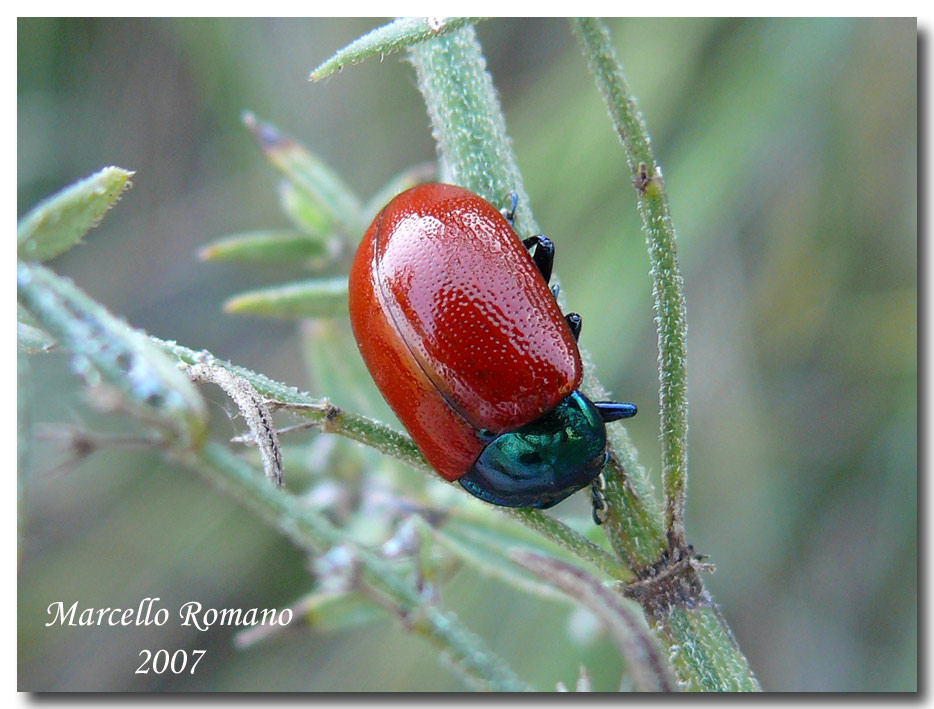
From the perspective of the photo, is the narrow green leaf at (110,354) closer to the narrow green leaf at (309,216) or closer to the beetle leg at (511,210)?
the beetle leg at (511,210)

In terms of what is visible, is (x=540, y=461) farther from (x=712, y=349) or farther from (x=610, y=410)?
(x=712, y=349)

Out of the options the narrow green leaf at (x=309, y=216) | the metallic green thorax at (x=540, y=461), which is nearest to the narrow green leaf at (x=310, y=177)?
the narrow green leaf at (x=309, y=216)

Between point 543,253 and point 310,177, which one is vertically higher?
point 310,177

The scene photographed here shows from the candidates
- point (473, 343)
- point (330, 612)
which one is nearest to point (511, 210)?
point (473, 343)

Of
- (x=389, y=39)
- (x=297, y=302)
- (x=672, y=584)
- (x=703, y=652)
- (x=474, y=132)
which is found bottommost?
(x=703, y=652)

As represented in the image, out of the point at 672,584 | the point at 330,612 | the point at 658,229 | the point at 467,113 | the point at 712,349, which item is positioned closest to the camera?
the point at 658,229

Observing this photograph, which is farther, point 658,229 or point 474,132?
point 474,132

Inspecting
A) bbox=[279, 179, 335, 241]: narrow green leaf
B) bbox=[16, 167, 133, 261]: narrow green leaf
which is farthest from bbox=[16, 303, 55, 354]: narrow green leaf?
bbox=[279, 179, 335, 241]: narrow green leaf
